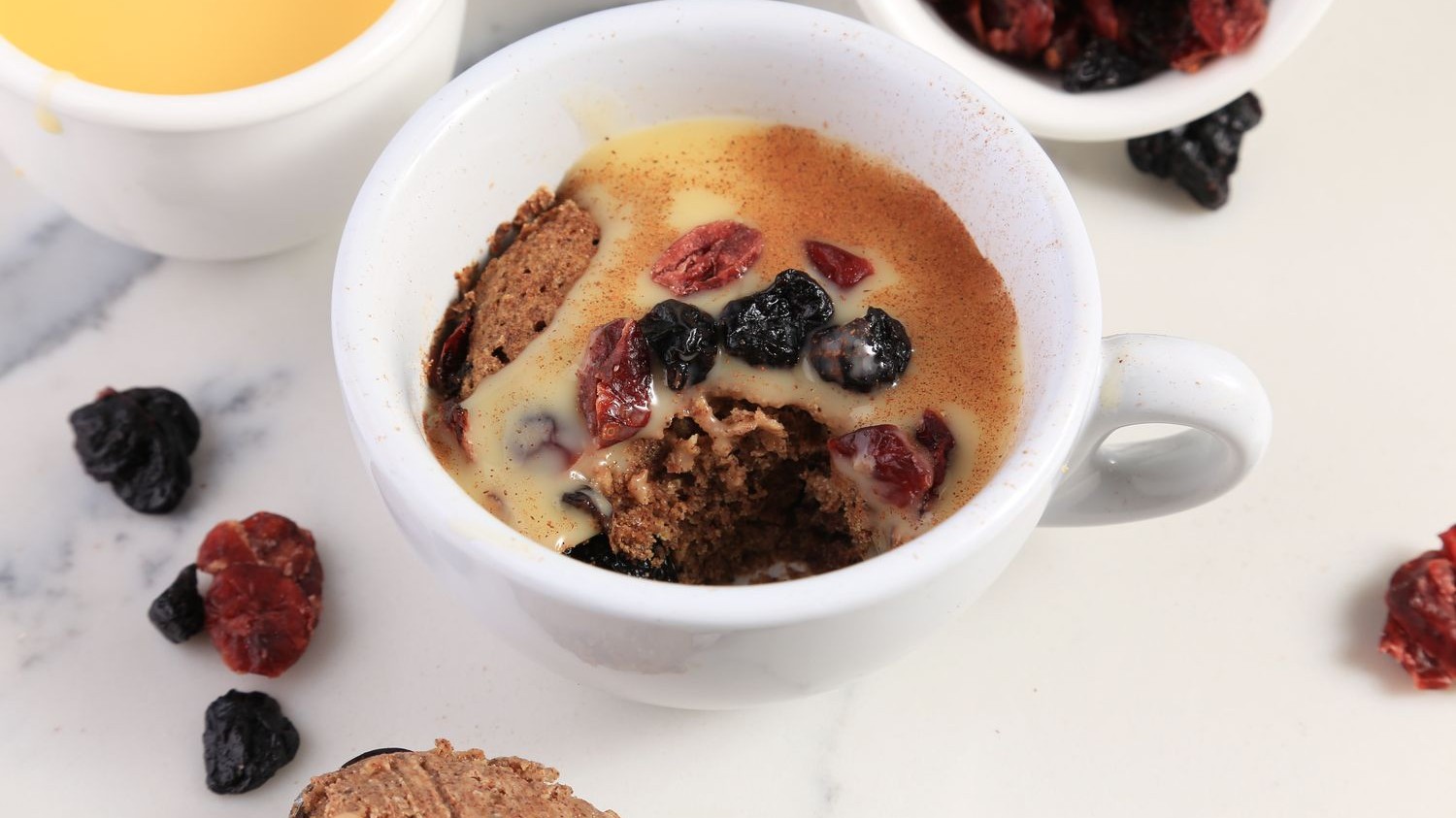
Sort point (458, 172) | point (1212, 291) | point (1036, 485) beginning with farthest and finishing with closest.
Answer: point (1212, 291) < point (458, 172) < point (1036, 485)

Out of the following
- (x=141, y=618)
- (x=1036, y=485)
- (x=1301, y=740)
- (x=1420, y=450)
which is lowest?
(x=141, y=618)

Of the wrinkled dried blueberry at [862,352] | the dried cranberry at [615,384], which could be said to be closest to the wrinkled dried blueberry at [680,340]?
the dried cranberry at [615,384]

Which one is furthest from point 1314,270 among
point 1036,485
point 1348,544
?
point 1036,485

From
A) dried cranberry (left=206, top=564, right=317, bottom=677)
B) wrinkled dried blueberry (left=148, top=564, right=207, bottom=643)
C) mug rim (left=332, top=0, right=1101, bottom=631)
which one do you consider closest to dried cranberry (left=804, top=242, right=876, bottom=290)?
mug rim (left=332, top=0, right=1101, bottom=631)

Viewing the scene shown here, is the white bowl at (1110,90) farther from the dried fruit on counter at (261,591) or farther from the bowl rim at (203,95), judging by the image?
the dried fruit on counter at (261,591)

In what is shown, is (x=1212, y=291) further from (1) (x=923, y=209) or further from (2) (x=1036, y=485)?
(2) (x=1036, y=485)

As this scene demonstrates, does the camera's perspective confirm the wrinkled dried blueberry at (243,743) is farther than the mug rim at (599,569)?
Yes

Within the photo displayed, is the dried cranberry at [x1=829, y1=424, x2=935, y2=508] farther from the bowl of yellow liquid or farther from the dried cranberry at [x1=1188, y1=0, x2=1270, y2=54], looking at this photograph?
the dried cranberry at [x1=1188, y1=0, x2=1270, y2=54]
